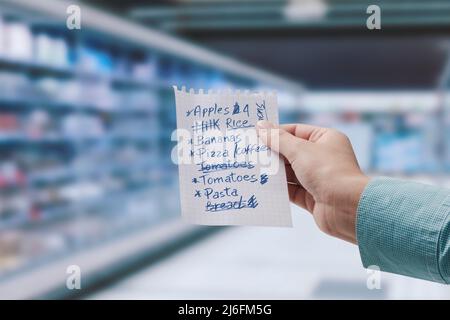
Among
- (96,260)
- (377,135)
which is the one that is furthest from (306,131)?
(96,260)

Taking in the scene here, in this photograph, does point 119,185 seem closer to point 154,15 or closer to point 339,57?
point 154,15

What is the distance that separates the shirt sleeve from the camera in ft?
2.31

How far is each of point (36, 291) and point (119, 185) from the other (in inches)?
66.2

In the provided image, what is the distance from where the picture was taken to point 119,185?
4.87 meters

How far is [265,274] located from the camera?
4160 mm

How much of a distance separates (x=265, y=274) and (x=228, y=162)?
3496mm

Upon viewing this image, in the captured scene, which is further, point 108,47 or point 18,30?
point 108,47

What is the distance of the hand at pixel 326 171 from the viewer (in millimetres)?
776

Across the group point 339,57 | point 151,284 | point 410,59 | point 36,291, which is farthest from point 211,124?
point 339,57

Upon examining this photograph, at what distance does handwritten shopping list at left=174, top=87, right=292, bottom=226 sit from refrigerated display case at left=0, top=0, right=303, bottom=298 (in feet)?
6.71

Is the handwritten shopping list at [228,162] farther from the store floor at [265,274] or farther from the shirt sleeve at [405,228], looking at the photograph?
the store floor at [265,274]

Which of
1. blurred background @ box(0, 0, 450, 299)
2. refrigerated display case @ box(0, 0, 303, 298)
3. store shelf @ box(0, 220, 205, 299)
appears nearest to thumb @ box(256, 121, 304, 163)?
blurred background @ box(0, 0, 450, 299)

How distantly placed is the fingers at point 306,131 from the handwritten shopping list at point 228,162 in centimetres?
11

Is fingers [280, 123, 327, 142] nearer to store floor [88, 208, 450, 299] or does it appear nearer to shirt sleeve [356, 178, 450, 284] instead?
shirt sleeve [356, 178, 450, 284]
